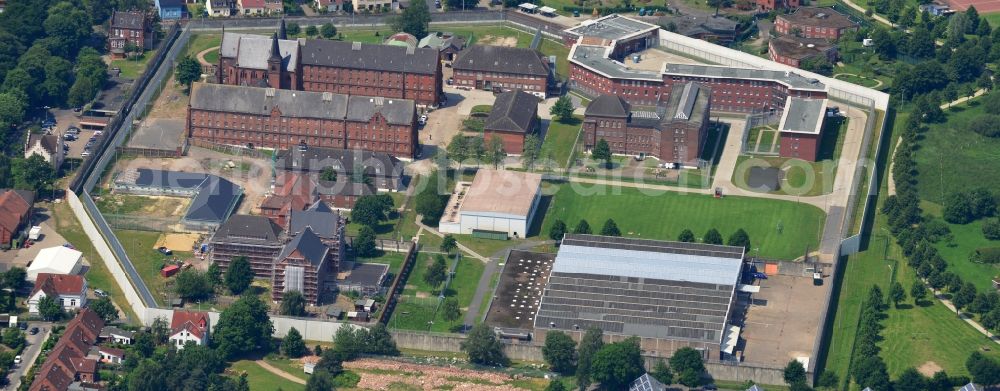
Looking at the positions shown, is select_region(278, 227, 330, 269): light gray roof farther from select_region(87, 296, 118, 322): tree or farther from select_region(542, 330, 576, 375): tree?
select_region(542, 330, 576, 375): tree

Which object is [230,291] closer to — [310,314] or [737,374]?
[310,314]

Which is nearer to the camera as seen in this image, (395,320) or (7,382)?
(7,382)

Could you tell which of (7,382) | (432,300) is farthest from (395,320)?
(7,382)

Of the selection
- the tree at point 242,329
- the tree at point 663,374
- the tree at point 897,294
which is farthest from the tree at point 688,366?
the tree at point 242,329
